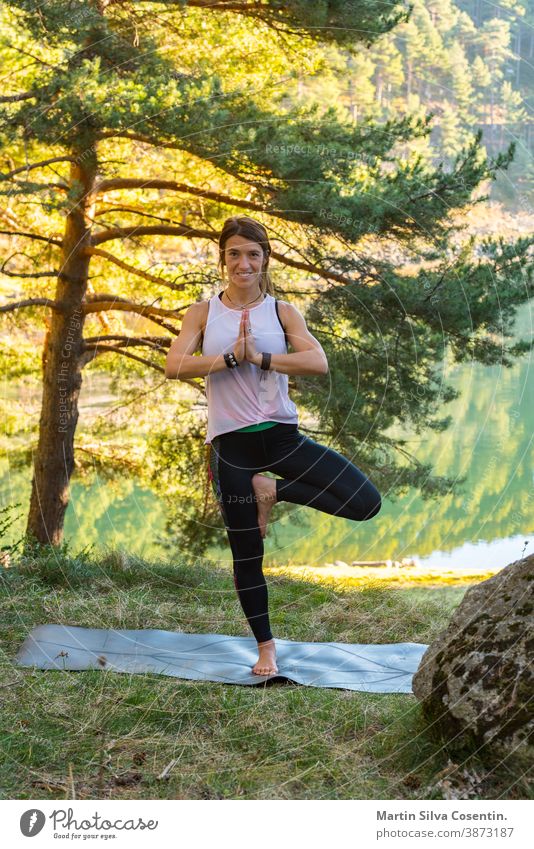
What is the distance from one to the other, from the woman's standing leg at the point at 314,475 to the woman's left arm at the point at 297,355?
10.7 inches

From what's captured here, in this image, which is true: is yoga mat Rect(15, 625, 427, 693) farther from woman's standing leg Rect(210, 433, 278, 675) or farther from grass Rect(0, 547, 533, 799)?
woman's standing leg Rect(210, 433, 278, 675)

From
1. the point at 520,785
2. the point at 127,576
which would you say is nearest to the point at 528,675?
the point at 520,785

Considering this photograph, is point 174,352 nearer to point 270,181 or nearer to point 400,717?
point 400,717

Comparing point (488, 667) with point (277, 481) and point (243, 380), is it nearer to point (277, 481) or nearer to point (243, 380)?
point (277, 481)

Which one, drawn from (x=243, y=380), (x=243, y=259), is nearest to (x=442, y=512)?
(x=243, y=380)

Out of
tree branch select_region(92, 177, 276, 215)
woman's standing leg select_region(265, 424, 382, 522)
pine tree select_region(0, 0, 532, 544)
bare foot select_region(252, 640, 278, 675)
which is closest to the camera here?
woman's standing leg select_region(265, 424, 382, 522)

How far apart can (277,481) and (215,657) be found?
1058 mm

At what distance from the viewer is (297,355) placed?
386 centimetres

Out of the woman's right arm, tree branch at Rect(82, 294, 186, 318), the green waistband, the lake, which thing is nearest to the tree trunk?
tree branch at Rect(82, 294, 186, 318)

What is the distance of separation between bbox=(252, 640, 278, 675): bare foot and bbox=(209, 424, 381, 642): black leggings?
33 centimetres

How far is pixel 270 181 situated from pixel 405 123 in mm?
1201

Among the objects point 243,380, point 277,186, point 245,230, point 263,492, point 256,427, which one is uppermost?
point 277,186

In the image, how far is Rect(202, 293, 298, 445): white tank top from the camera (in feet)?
13.1

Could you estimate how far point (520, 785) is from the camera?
118 inches
